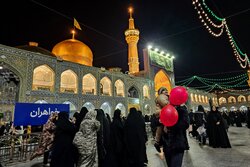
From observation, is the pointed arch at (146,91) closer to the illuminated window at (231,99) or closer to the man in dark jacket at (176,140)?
the man in dark jacket at (176,140)

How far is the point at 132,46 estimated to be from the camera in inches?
974

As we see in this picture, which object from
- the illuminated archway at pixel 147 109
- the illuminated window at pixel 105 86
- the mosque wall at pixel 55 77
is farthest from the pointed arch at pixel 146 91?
the illuminated window at pixel 105 86

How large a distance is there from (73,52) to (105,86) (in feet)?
16.4

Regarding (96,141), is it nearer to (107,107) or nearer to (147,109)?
(107,107)

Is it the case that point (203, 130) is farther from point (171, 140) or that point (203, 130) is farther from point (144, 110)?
point (144, 110)

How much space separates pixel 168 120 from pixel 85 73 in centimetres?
1273

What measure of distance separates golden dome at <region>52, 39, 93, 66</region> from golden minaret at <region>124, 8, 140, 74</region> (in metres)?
6.93

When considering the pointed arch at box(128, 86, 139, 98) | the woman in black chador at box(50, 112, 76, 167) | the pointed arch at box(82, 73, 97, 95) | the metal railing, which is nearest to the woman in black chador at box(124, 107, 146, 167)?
the woman in black chador at box(50, 112, 76, 167)

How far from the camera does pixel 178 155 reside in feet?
6.91

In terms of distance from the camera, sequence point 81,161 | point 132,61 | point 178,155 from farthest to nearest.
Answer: point 132,61, point 81,161, point 178,155

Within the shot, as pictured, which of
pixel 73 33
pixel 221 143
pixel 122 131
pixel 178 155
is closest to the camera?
pixel 178 155

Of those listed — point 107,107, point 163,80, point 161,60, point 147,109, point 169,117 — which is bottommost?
point 169,117

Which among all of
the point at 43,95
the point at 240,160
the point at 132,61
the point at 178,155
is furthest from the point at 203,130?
the point at 132,61

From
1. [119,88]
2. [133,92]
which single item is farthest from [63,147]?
[133,92]
